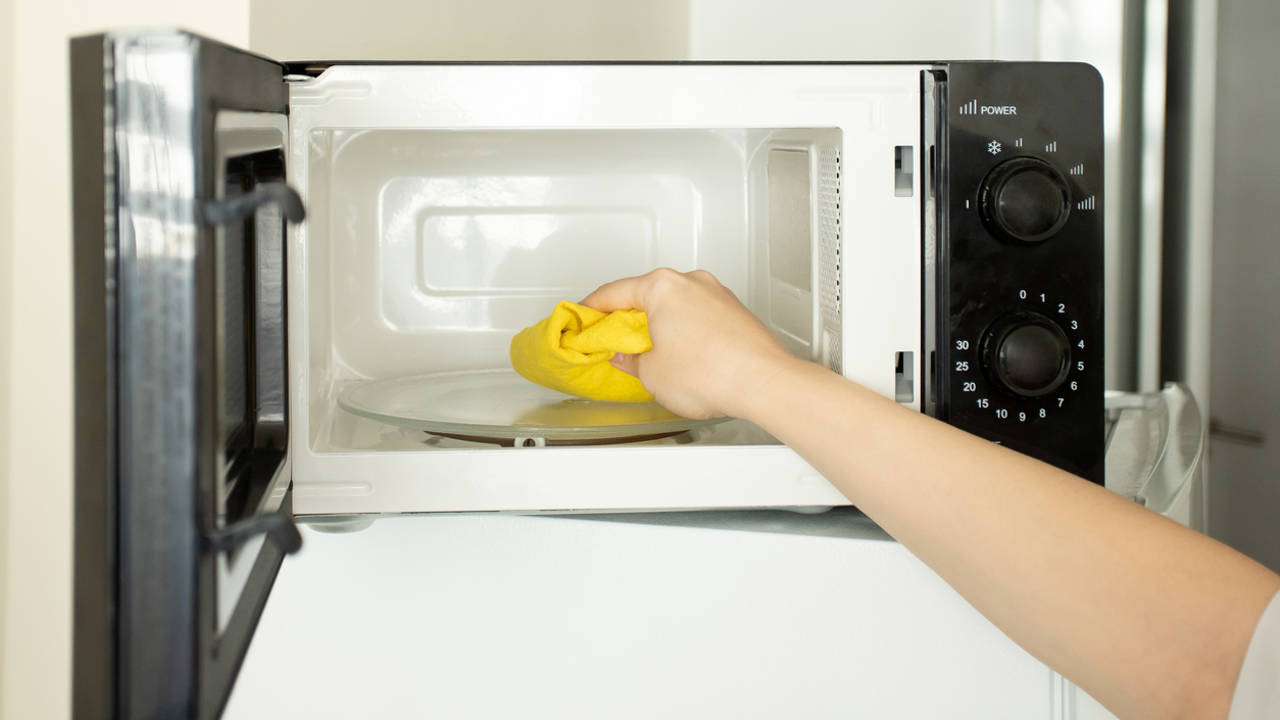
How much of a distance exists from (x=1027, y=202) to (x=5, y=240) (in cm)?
88

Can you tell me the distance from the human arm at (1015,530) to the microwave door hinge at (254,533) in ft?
1.02

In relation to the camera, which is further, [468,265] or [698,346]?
[468,265]

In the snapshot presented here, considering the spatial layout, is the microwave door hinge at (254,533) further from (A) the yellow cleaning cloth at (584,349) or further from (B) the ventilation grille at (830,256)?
(B) the ventilation grille at (830,256)

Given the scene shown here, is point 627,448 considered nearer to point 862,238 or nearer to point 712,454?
point 712,454

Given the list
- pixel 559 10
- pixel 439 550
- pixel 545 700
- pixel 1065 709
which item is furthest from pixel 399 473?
pixel 559 10

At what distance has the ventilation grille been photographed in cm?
66

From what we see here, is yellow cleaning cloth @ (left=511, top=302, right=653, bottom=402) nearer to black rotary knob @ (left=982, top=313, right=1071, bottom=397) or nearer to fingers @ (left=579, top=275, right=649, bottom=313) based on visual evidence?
fingers @ (left=579, top=275, right=649, bottom=313)

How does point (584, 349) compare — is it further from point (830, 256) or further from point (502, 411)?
point (830, 256)

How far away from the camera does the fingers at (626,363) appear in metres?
0.67

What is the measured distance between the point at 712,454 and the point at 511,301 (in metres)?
0.36

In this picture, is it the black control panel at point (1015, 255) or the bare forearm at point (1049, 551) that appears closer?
the bare forearm at point (1049, 551)

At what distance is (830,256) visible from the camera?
0.67 metres

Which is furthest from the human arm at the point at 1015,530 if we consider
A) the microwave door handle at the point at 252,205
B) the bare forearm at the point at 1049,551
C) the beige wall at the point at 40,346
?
the beige wall at the point at 40,346

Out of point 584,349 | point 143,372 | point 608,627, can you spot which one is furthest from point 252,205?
point 608,627
